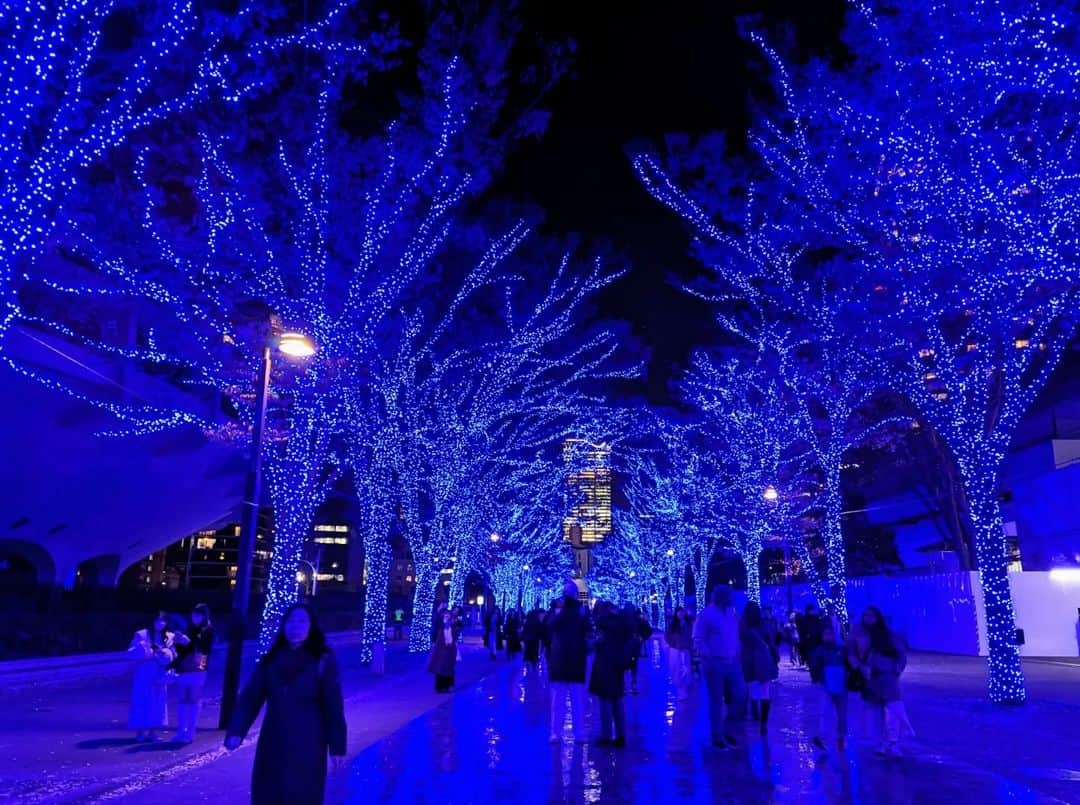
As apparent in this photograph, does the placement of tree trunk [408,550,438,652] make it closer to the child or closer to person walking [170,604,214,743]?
person walking [170,604,214,743]

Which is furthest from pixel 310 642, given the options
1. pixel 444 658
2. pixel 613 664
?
pixel 444 658

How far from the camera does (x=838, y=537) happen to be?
21109 millimetres

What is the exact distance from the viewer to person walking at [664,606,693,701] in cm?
1753

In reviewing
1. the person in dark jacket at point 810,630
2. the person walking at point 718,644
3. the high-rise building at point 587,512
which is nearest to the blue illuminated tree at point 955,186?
the person in dark jacket at point 810,630

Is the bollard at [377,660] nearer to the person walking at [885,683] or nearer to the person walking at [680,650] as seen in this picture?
the person walking at [680,650]

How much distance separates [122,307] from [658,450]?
23.8 m

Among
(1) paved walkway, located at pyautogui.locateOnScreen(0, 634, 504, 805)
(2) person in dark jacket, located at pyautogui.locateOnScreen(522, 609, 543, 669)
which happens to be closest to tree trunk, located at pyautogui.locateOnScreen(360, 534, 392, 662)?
(2) person in dark jacket, located at pyautogui.locateOnScreen(522, 609, 543, 669)

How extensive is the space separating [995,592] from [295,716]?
43.7ft

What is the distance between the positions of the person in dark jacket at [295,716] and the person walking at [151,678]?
628 centimetres

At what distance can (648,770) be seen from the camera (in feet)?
29.5

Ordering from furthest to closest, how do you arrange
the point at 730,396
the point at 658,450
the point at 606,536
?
the point at 606,536 < the point at 658,450 < the point at 730,396

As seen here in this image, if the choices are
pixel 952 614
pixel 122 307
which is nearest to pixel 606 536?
pixel 952 614

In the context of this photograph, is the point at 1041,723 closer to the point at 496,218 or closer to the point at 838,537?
the point at 838,537

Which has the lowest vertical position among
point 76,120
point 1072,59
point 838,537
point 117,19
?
point 838,537
